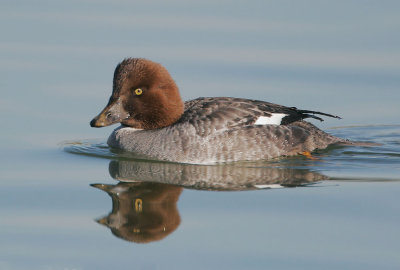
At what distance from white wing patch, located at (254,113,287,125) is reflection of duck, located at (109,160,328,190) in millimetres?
1010

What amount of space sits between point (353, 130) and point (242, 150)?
2965mm

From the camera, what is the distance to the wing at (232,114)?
12797mm

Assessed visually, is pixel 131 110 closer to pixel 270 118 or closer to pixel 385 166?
pixel 270 118

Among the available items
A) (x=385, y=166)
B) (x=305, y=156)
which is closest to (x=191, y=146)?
(x=305, y=156)

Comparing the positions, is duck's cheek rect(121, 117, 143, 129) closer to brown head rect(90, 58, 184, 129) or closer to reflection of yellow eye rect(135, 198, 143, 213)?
brown head rect(90, 58, 184, 129)

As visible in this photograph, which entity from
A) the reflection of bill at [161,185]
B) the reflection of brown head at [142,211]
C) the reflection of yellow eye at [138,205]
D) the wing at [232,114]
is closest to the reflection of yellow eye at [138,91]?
the wing at [232,114]

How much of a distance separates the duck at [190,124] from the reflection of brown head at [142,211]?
5.65 ft

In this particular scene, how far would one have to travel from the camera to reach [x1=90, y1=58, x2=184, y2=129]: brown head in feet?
42.1

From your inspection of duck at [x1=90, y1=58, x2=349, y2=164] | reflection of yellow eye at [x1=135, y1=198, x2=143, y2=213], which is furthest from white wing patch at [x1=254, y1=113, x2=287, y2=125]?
reflection of yellow eye at [x1=135, y1=198, x2=143, y2=213]

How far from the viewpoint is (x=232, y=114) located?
13.0 m

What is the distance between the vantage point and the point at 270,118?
43.2 ft

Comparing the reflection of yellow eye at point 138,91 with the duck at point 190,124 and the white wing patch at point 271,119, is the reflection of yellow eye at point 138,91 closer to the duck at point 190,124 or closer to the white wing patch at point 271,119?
the duck at point 190,124

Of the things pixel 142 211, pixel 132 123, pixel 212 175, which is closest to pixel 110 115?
pixel 132 123

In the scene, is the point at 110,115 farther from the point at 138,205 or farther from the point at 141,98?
the point at 138,205
